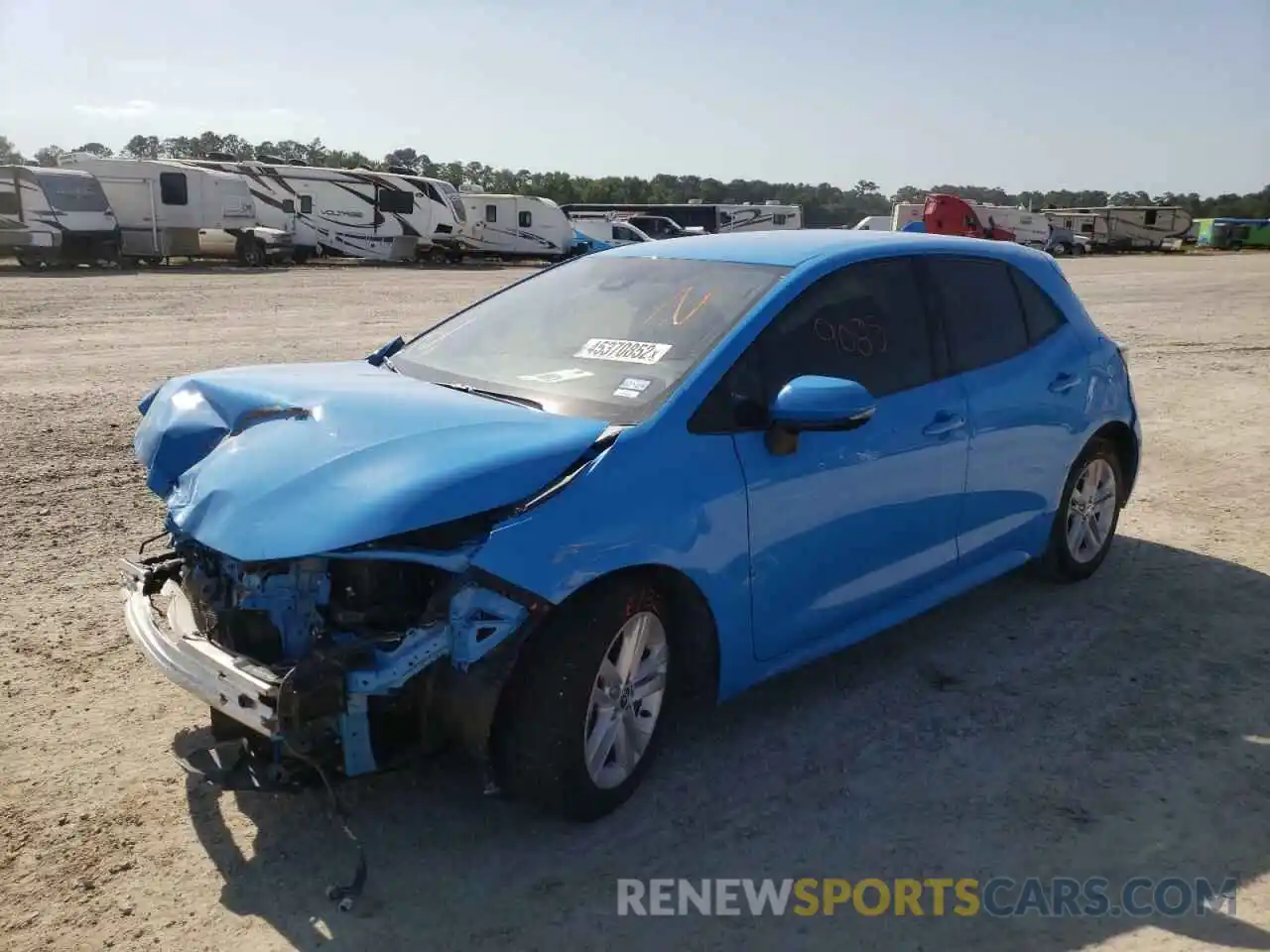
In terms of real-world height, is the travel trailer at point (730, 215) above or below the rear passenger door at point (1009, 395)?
above

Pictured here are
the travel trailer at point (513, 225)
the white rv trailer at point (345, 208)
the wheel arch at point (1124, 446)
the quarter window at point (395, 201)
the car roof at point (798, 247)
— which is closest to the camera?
the car roof at point (798, 247)

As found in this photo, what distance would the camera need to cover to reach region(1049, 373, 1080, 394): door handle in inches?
204

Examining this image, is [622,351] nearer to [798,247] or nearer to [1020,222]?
[798,247]

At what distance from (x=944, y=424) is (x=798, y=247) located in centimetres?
91

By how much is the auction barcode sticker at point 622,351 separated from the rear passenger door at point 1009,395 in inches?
56.0

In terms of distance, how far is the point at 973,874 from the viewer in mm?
3260

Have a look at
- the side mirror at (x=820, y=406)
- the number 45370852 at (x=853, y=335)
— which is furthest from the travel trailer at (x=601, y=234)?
the side mirror at (x=820, y=406)

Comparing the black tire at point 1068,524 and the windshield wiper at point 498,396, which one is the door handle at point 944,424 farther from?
the windshield wiper at point 498,396

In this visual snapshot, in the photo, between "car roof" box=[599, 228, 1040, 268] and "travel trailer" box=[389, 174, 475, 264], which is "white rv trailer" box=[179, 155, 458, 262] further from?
"car roof" box=[599, 228, 1040, 268]

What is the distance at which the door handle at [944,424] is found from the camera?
4406 mm

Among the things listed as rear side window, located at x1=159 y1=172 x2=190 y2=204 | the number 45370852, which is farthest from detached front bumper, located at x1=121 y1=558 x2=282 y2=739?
rear side window, located at x1=159 y1=172 x2=190 y2=204

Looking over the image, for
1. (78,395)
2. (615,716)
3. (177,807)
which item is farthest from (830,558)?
(78,395)

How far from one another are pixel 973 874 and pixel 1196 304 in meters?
23.0

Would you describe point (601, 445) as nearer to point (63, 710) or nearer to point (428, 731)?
point (428, 731)
